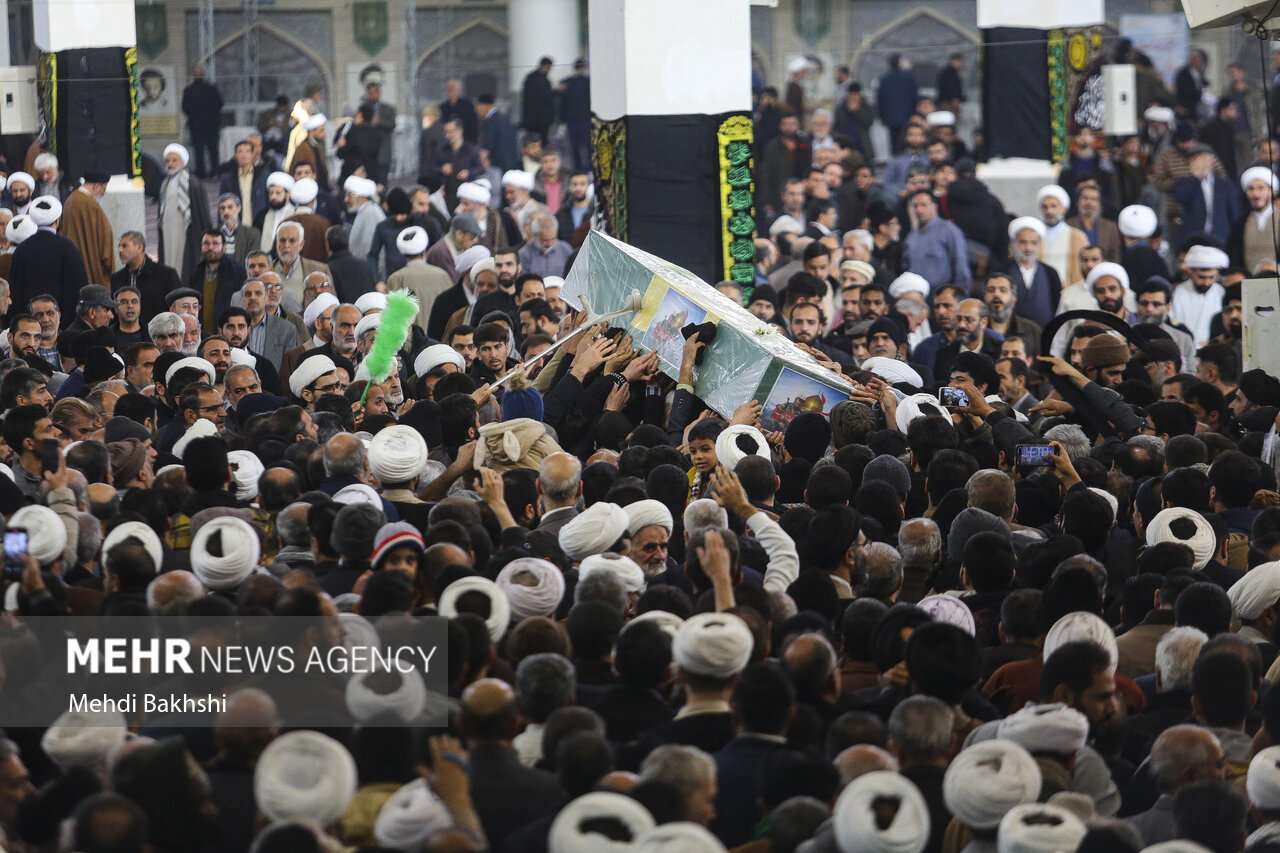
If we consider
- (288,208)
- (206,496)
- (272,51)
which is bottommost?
(206,496)

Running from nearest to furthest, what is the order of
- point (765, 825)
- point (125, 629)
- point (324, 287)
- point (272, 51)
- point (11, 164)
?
point (765, 825) → point (125, 629) → point (324, 287) → point (11, 164) → point (272, 51)

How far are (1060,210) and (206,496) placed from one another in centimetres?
911

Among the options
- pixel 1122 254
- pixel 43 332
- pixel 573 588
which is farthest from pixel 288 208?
pixel 573 588

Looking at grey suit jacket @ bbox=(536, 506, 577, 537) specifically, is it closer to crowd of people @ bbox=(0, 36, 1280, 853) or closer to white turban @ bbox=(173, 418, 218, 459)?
crowd of people @ bbox=(0, 36, 1280, 853)

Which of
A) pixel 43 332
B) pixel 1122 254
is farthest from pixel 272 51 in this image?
pixel 43 332

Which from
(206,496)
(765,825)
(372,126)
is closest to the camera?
(765,825)

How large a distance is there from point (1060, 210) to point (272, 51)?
51.7 feet

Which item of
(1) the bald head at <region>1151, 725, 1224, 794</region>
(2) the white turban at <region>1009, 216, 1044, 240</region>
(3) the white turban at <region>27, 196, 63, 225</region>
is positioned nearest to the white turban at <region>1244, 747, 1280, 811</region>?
(1) the bald head at <region>1151, 725, 1224, 794</region>

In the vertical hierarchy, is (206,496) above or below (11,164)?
below

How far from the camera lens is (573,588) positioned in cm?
641

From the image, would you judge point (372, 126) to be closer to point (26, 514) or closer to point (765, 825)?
point (26, 514)

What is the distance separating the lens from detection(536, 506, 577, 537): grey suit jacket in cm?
718

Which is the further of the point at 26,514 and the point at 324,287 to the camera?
the point at 324,287

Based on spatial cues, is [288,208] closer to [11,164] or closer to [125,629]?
[11,164]
